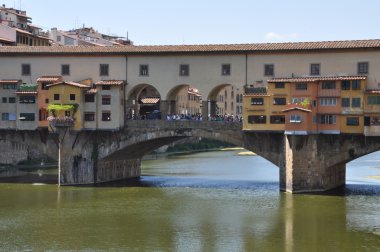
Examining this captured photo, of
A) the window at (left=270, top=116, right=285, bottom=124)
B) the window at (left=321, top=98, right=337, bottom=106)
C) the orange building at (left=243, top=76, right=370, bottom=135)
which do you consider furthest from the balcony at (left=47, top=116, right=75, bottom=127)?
the window at (left=321, top=98, right=337, bottom=106)

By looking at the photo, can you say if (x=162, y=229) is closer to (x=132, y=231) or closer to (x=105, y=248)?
(x=132, y=231)

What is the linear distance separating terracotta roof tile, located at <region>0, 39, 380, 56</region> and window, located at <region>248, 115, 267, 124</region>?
5.26m

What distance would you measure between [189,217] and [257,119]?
1354 centimetres

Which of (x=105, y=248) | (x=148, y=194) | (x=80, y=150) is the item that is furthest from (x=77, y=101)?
(x=105, y=248)

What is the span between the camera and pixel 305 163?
52.7 meters

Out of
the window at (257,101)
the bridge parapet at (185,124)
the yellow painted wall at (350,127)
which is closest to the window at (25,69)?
the bridge parapet at (185,124)

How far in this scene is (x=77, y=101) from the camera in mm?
59125

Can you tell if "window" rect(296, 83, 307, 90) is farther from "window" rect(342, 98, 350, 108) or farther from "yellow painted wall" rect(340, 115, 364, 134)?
"yellow painted wall" rect(340, 115, 364, 134)

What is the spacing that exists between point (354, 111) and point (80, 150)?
2325 cm

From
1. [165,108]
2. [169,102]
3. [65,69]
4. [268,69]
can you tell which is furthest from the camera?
[65,69]

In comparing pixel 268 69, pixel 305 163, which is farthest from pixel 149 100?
pixel 305 163

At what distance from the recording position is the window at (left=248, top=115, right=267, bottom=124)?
5475 cm

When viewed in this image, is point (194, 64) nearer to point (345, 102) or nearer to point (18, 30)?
point (345, 102)

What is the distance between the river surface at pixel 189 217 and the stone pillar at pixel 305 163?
1536 mm
